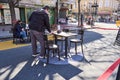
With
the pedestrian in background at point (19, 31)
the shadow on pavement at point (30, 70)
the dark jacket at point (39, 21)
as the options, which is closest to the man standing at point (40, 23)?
the dark jacket at point (39, 21)

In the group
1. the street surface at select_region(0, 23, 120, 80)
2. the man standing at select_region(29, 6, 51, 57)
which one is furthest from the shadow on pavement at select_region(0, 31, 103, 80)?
the man standing at select_region(29, 6, 51, 57)

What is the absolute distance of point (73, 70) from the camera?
4.96 meters

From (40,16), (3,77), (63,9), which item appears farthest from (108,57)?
(63,9)

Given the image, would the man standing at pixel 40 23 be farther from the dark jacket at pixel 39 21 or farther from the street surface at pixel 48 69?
the street surface at pixel 48 69

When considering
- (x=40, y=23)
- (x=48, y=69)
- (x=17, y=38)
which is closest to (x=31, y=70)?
(x=48, y=69)

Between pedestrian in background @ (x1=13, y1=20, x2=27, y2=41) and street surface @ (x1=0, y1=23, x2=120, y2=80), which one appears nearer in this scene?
street surface @ (x1=0, y1=23, x2=120, y2=80)

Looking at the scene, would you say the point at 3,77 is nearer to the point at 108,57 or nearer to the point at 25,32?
the point at 108,57

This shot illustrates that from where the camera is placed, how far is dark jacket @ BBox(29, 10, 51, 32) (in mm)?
5523

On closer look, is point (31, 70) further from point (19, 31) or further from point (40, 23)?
point (19, 31)

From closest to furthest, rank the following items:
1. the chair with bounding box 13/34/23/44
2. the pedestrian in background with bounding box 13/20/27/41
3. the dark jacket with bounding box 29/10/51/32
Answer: the dark jacket with bounding box 29/10/51/32 → the pedestrian in background with bounding box 13/20/27/41 → the chair with bounding box 13/34/23/44

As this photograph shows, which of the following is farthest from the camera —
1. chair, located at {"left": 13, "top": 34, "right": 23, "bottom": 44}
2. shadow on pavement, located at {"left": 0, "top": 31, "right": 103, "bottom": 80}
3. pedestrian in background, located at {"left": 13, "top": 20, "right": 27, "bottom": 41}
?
chair, located at {"left": 13, "top": 34, "right": 23, "bottom": 44}

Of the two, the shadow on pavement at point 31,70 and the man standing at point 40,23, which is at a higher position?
the man standing at point 40,23

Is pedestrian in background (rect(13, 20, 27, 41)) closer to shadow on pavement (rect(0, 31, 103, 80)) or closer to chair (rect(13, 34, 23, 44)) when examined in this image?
chair (rect(13, 34, 23, 44))

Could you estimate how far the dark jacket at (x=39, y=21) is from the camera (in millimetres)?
5523
